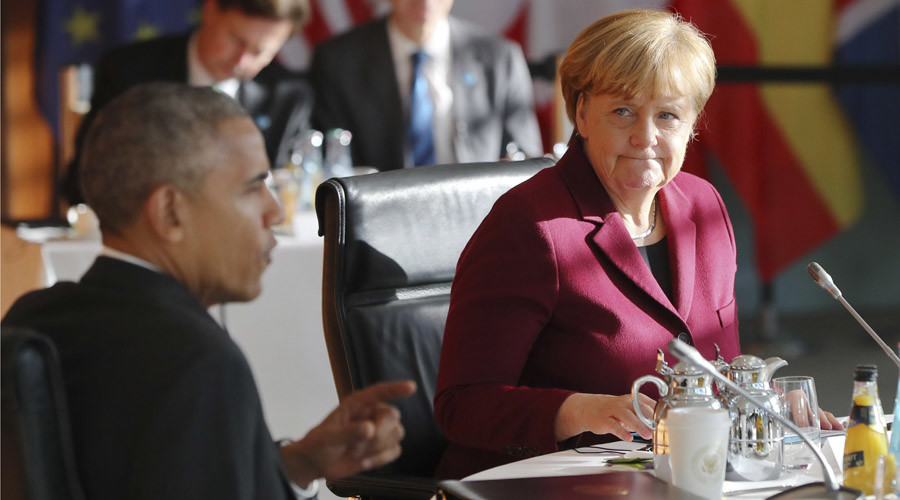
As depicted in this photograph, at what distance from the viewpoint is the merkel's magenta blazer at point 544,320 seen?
1.60 m

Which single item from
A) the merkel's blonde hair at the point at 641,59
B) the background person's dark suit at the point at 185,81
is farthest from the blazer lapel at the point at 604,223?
the background person's dark suit at the point at 185,81

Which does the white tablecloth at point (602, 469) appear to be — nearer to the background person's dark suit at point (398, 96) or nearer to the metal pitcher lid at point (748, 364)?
the metal pitcher lid at point (748, 364)

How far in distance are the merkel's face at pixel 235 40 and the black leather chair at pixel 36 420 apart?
115 inches

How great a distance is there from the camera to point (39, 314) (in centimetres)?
98

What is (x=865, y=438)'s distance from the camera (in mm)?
1237

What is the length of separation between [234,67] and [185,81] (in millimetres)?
191

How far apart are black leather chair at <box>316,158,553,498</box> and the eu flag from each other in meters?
3.62

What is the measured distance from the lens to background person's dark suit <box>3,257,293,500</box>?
0.93 metres

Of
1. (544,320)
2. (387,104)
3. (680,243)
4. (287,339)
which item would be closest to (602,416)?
(544,320)

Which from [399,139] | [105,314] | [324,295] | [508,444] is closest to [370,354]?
[324,295]

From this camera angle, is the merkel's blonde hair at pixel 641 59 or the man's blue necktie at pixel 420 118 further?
the man's blue necktie at pixel 420 118

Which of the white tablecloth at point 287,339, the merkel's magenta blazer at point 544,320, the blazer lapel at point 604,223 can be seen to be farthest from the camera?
the white tablecloth at point 287,339

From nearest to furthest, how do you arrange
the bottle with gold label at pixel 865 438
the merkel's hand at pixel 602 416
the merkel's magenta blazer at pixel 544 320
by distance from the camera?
the bottle with gold label at pixel 865 438
the merkel's hand at pixel 602 416
the merkel's magenta blazer at pixel 544 320

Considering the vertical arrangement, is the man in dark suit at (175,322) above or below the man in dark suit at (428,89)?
below
